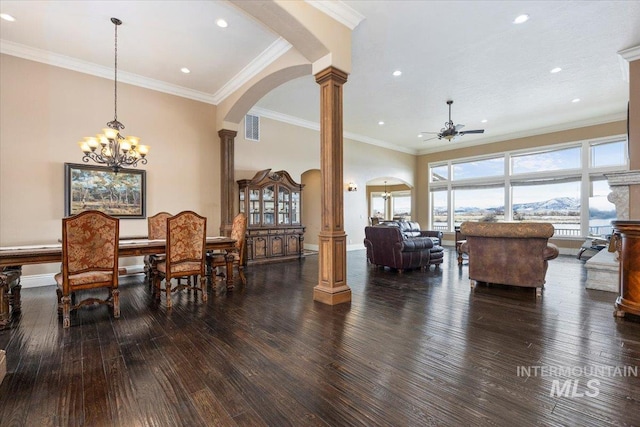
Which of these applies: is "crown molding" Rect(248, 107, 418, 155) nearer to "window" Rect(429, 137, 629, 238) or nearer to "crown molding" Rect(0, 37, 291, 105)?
"crown molding" Rect(0, 37, 291, 105)

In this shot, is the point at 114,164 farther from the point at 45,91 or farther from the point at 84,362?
the point at 84,362

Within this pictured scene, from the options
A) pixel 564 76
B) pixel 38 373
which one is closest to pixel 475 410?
pixel 38 373

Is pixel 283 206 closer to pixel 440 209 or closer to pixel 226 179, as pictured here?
pixel 226 179

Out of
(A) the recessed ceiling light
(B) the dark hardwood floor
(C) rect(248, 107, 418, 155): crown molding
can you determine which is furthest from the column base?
(C) rect(248, 107, 418, 155): crown molding

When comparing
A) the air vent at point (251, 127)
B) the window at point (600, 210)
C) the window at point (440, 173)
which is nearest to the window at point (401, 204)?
the window at point (440, 173)

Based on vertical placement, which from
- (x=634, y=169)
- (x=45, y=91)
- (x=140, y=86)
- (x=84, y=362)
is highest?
(x=140, y=86)

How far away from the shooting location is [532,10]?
12.1 feet

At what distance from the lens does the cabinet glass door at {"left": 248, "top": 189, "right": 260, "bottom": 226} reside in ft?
21.6

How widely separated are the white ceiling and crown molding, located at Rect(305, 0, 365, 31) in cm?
7

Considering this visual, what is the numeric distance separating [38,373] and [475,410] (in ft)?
9.44

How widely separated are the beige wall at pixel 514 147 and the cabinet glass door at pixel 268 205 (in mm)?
6821

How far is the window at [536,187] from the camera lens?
785 cm

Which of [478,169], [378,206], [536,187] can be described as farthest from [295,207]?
[378,206]

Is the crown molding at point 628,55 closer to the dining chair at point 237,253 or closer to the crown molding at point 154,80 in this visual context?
the crown molding at point 154,80
